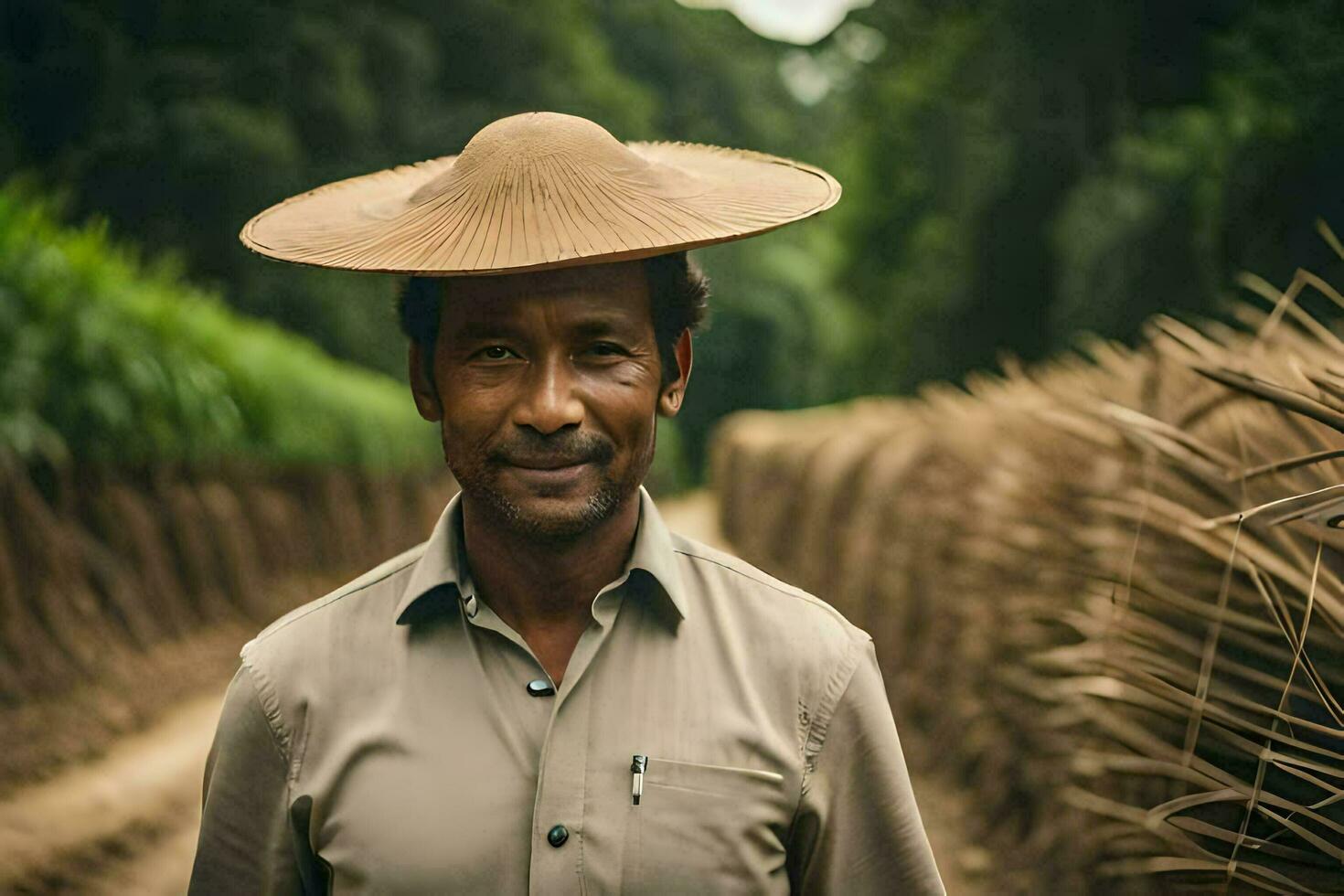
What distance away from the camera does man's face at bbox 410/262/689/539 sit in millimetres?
1883

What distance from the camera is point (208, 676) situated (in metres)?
7.43

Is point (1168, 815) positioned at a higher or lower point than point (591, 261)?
lower

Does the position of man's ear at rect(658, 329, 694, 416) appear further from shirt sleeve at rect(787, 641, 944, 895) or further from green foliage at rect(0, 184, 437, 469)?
green foliage at rect(0, 184, 437, 469)

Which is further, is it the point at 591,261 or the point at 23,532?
the point at 23,532

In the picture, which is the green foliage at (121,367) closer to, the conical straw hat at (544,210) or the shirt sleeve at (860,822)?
the conical straw hat at (544,210)

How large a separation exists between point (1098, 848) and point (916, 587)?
2.54m

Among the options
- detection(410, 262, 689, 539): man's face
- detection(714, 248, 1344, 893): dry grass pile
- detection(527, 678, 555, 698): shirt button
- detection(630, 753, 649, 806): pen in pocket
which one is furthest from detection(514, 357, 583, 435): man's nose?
detection(714, 248, 1344, 893): dry grass pile

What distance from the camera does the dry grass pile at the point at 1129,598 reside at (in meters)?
2.23

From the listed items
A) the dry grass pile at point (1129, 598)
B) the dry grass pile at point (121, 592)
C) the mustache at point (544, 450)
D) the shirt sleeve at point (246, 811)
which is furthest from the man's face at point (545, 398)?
the dry grass pile at point (121, 592)

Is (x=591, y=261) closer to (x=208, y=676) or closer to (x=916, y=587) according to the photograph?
(x=916, y=587)

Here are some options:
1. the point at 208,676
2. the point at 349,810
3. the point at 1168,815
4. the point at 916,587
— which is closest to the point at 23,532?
the point at 208,676

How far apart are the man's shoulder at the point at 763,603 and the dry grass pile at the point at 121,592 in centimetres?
418

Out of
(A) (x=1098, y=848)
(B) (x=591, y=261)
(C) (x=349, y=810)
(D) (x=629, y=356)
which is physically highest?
(B) (x=591, y=261)

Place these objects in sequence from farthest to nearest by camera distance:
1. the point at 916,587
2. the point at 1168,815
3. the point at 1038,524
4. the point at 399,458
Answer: the point at 399,458 → the point at 916,587 → the point at 1038,524 → the point at 1168,815
